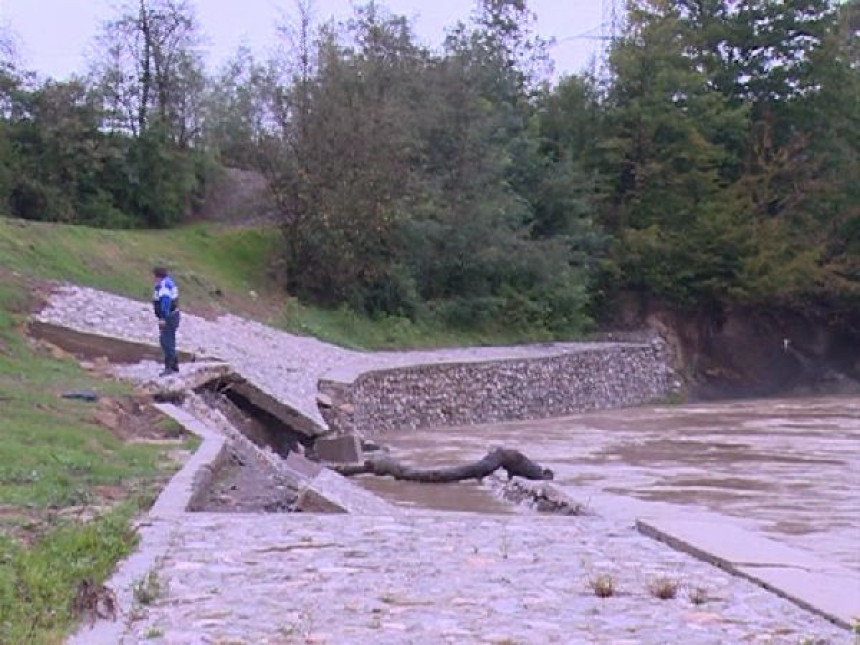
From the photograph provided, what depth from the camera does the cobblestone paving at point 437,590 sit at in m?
6.90

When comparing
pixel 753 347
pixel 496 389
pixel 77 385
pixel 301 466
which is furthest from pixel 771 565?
pixel 753 347

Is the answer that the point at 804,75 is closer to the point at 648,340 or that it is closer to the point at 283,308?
the point at 648,340

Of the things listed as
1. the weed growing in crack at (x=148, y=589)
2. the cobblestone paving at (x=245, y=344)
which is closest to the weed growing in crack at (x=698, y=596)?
the weed growing in crack at (x=148, y=589)

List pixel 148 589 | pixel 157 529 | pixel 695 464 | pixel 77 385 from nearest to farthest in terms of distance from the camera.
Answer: pixel 148 589 < pixel 157 529 < pixel 77 385 < pixel 695 464

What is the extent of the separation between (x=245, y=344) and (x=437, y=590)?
19.7 metres

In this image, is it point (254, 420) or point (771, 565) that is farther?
point (254, 420)

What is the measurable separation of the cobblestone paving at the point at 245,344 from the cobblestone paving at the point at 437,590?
1161 centimetres

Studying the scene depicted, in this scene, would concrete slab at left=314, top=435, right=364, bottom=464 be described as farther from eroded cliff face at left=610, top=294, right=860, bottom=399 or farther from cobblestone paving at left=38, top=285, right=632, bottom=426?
eroded cliff face at left=610, top=294, right=860, bottom=399

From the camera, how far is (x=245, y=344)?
27.2m

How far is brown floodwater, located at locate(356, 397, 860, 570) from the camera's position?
47.0 ft

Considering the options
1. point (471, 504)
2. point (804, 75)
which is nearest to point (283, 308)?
point (471, 504)

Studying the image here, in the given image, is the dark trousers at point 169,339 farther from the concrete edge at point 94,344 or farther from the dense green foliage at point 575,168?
the dense green foliage at point 575,168

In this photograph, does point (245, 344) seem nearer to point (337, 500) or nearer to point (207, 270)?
point (207, 270)

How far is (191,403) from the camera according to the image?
1808cm
